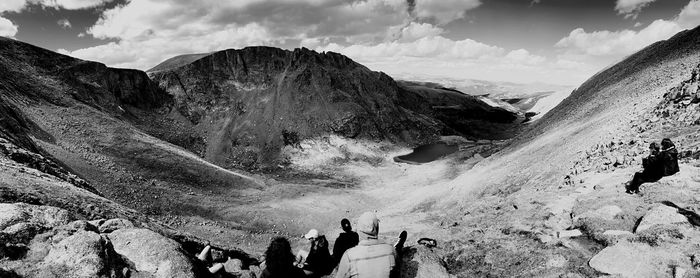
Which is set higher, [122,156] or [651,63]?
[651,63]

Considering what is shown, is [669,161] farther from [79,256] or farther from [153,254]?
[79,256]

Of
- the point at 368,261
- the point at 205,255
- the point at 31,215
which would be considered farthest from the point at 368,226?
the point at 31,215

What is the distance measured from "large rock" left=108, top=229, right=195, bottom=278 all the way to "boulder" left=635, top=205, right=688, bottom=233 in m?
10.4

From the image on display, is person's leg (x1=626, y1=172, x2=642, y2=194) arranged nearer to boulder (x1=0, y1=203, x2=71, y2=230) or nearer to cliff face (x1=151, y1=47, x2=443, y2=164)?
boulder (x1=0, y1=203, x2=71, y2=230)

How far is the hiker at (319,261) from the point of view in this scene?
27.2 ft

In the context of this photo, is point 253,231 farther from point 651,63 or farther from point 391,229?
point 651,63

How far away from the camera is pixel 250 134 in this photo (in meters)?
63.8

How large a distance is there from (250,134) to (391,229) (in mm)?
42524

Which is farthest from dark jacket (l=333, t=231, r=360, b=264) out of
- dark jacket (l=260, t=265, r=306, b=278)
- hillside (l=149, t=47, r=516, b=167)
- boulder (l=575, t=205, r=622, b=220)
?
hillside (l=149, t=47, r=516, b=167)

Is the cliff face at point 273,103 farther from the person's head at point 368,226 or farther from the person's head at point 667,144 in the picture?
the person's head at point 368,226

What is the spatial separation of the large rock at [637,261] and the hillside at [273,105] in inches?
2089

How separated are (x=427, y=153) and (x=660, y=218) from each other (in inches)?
2366

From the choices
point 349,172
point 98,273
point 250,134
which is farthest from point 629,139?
point 250,134

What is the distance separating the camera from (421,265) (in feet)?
23.6
